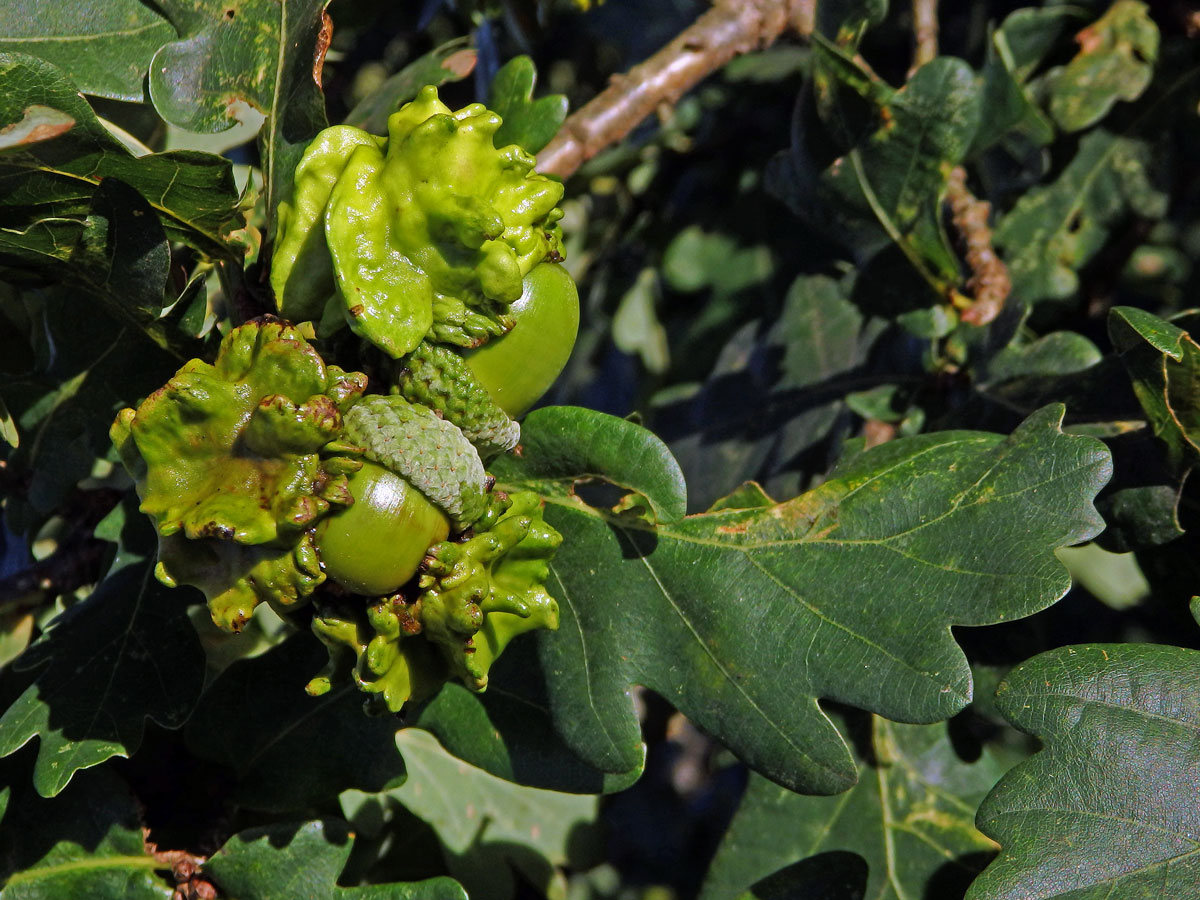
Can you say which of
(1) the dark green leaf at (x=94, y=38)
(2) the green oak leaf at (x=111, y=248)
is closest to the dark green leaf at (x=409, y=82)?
(1) the dark green leaf at (x=94, y=38)

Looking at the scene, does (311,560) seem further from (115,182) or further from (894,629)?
(894,629)

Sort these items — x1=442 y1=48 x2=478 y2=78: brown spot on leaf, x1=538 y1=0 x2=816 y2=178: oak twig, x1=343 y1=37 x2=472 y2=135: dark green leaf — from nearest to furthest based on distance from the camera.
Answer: x1=343 y1=37 x2=472 y2=135: dark green leaf → x1=442 y1=48 x2=478 y2=78: brown spot on leaf → x1=538 y1=0 x2=816 y2=178: oak twig

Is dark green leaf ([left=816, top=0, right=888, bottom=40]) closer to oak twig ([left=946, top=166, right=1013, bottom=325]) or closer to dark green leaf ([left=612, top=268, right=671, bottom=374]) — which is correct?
oak twig ([left=946, top=166, right=1013, bottom=325])

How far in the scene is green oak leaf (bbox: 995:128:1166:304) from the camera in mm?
2217

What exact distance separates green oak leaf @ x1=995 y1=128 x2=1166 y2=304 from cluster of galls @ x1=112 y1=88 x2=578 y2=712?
138 centimetres

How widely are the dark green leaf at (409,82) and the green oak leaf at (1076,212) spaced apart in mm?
1194

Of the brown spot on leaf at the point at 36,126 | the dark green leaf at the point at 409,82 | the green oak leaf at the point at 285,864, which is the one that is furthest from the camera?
the dark green leaf at the point at 409,82

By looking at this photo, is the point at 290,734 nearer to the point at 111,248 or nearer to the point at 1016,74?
the point at 111,248

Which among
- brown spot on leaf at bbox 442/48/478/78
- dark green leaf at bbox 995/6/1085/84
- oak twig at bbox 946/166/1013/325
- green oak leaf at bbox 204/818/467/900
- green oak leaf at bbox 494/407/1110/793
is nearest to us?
green oak leaf at bbox 494/407/1110/793

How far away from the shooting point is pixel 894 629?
1.38 m

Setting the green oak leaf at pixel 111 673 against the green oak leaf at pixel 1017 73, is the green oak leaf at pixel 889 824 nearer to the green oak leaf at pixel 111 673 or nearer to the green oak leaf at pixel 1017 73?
the green oak leaf at pixel 111 673

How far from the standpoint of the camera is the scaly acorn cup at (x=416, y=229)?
1.14 metres

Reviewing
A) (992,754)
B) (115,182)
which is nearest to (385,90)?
(115,182)

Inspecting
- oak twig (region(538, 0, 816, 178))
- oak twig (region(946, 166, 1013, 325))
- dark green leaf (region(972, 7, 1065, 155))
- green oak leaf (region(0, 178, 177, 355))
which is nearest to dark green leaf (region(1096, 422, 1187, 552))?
oak twig (region(946, 166, 1013, 325))
